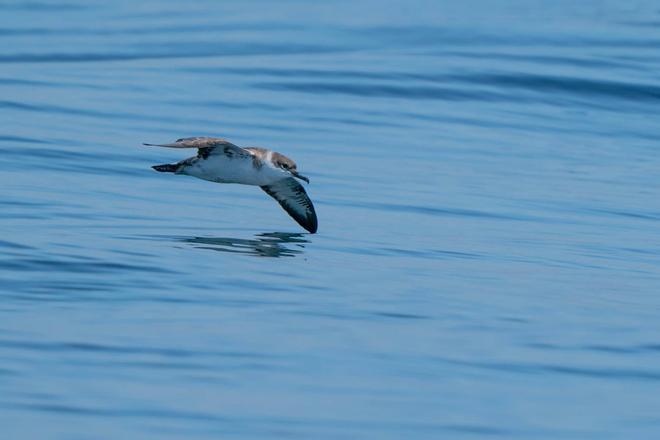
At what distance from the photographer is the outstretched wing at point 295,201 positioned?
48.1 ft

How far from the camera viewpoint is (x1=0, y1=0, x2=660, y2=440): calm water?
8711mm

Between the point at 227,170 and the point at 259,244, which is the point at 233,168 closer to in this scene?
the point at 227,170

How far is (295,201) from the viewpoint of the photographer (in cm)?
1491

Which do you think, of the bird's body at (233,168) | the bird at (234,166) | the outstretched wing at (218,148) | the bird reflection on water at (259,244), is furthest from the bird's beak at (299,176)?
the bird reflection on water at (259,244)

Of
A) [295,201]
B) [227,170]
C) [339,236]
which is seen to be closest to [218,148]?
[227,170]

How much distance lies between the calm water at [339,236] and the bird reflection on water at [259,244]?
0.16 feet

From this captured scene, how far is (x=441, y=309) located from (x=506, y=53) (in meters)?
18.1

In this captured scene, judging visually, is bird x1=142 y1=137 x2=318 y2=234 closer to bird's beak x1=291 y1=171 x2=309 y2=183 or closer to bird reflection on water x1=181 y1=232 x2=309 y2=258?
bird's beak x1=291 y1=171 x2=309 y2=183

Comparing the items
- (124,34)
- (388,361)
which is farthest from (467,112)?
(388,361)

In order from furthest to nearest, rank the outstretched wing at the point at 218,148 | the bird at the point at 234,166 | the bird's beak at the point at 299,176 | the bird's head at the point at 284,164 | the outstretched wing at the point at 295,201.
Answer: the outstretched wing at the point at 295,201 → the bird's head at the point at 284,164 → the bird's beak at the point at 299,176 → the bird at the point at 234,166 → the outstretched wing at the point at 218,148

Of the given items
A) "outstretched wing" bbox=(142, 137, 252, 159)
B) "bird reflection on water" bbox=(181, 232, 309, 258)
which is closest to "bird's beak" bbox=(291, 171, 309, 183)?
"outstretched wing" bbox=(142, 137, 252, 159)

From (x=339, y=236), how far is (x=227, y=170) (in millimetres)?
1768

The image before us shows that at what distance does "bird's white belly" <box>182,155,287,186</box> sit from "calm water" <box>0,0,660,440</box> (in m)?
0.66

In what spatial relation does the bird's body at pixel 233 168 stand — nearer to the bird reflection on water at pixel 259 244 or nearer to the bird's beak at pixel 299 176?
the bird's beak at pixel 299 176
